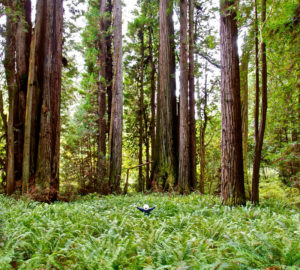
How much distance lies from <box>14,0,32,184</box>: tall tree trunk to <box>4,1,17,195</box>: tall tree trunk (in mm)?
139

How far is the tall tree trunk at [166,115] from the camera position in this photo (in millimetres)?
8438

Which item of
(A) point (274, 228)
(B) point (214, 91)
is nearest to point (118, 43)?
(B) point (214, 91)

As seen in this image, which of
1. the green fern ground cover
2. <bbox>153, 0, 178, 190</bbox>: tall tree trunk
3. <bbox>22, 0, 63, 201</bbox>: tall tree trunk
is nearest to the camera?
the green fern ground cover

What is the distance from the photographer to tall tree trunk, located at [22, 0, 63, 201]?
627 centimetres

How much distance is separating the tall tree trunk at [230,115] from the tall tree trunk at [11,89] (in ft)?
20.2

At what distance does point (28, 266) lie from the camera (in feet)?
5.99

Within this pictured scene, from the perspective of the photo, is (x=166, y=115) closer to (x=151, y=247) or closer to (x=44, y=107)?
(x=44, y=107)

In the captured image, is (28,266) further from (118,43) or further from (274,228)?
(118,43)

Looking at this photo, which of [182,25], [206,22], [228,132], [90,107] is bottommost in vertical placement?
[228,132]

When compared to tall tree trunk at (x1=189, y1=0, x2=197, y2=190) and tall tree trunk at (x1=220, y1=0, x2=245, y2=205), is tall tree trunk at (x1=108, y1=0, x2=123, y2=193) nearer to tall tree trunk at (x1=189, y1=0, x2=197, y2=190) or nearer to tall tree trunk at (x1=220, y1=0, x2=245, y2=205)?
tall tree trunk at (x1=189, y1=0, x2=197, y2=190)

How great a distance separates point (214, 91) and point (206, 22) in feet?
11.6

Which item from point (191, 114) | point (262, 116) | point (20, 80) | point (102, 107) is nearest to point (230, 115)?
point (262, 116)

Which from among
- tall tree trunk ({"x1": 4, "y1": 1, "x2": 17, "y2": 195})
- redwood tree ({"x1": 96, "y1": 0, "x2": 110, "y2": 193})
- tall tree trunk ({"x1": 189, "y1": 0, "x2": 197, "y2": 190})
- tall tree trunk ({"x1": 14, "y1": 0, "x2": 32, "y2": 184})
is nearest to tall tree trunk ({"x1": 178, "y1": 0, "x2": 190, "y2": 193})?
tall tree trunk ({"x1": 189, "y1": 0, "x2": 197, "y2": 190})

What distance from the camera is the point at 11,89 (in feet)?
24.5
